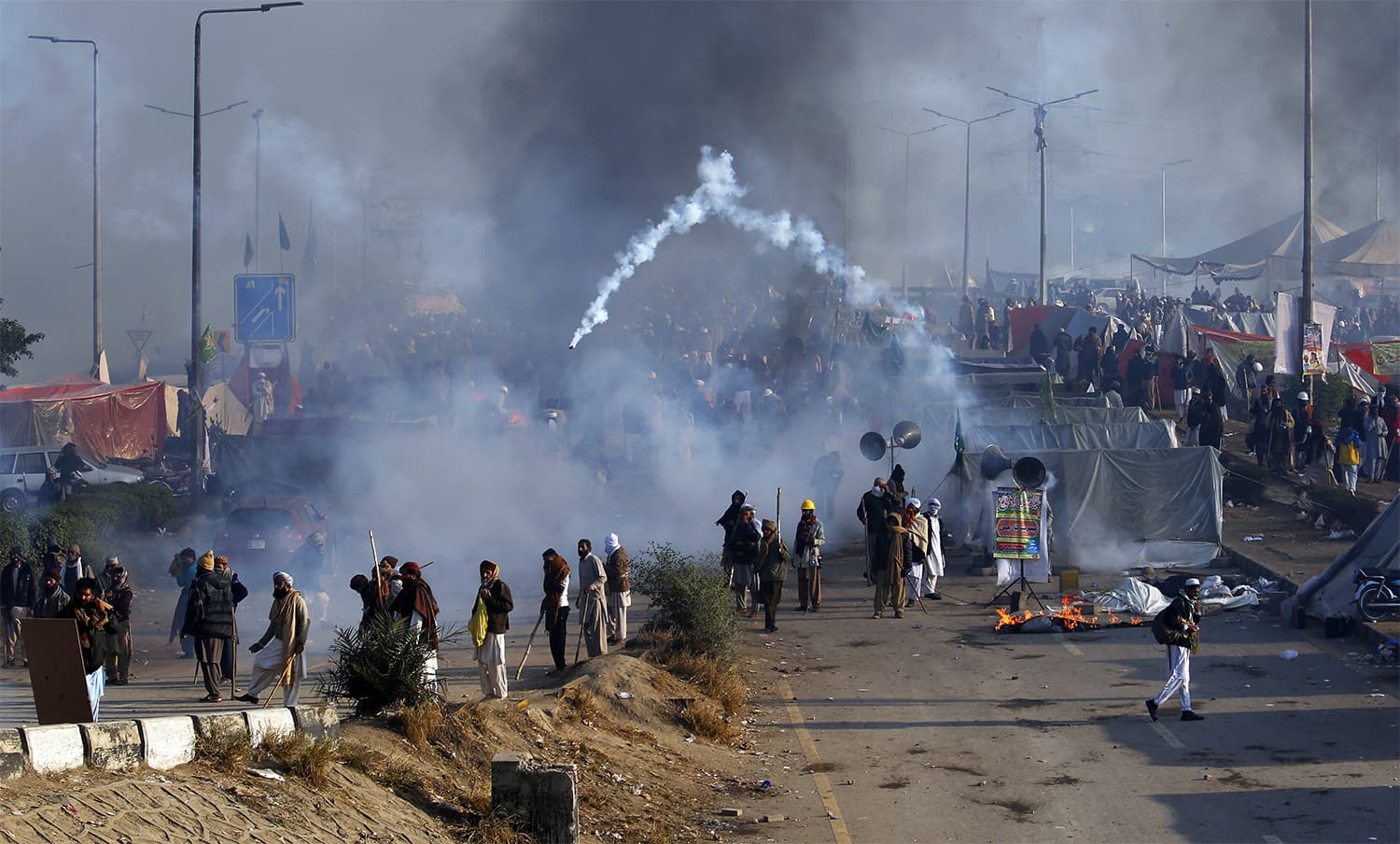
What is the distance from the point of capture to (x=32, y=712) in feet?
35.6

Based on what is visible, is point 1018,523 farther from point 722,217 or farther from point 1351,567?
point 722,217

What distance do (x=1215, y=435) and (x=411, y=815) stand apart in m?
17.4

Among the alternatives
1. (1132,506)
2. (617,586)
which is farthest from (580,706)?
(1132,506)

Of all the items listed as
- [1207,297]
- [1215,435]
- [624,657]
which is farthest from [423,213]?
[624,657]

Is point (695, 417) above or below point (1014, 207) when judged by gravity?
below

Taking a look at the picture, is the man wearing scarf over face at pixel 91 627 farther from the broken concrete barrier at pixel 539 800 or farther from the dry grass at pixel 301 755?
the broken concrete barrier at pixel 539 800

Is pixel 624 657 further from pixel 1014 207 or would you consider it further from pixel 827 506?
pixel 1014 207

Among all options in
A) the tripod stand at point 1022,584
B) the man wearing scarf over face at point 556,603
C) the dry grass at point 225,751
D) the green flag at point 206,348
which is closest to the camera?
the dry grass at point 225,751

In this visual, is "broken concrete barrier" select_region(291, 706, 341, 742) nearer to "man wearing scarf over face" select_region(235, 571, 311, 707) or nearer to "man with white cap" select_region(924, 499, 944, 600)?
"man wearing scarf over face" select_region(235, 571, 311, 707)

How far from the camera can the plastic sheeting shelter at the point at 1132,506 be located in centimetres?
1730

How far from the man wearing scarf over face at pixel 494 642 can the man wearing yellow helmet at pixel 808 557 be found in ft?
16.2

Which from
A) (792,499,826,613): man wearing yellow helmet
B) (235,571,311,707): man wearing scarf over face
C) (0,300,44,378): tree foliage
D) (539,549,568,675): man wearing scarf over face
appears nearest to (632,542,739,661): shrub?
(539,549,568,675): man wearing scarf over face

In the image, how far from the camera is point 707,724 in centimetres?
1047

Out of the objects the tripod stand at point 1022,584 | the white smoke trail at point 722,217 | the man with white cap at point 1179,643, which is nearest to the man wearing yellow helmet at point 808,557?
the tripod stand at point 1022,584
